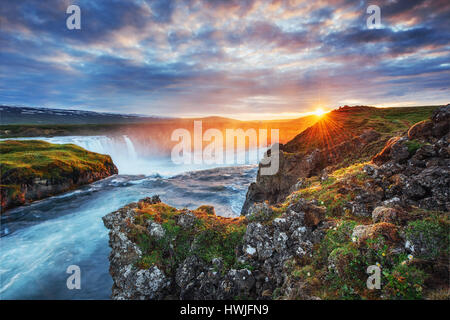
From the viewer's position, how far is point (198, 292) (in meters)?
6.59

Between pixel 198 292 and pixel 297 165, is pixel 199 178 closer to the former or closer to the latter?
pixel 297 165

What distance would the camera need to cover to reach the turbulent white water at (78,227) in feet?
44.3

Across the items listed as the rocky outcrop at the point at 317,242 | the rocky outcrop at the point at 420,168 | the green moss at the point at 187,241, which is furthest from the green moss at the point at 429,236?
the green moss at the point at 187,241

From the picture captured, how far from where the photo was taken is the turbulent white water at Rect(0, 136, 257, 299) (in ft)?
44.3

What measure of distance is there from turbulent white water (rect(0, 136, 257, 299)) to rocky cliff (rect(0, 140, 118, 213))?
152 centimetres

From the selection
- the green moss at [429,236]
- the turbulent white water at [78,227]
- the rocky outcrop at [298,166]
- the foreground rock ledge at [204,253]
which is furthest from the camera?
the rocky outcrop at [298,166]

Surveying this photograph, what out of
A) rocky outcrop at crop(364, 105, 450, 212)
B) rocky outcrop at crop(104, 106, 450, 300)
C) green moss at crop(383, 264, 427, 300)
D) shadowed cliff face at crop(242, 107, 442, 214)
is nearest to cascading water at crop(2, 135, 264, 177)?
shadowed cliff face at crop(242, 107, 442, 214)

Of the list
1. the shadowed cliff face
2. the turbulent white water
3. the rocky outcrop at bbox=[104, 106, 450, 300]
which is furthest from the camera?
the shadowed cliff face

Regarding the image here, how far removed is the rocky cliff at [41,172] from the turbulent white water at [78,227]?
1.52 meters

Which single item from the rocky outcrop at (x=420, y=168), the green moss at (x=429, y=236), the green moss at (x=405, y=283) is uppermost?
the rocky outcrop at (x=420, y=168)

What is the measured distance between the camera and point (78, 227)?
21594mm

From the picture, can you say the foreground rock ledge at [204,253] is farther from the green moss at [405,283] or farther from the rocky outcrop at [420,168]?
the rocky outcrop at [420,168]

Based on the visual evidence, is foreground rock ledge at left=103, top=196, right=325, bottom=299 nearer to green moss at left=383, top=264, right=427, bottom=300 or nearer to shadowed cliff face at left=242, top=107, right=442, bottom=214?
green moss at left=383, top=264, right=427, bottom=300
